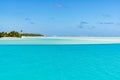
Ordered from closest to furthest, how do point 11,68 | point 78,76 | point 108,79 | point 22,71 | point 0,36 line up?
point 108,79, point 78,76, point 22,71, point 11,68, point 0,36

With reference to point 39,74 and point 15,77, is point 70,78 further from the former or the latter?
point 15,77

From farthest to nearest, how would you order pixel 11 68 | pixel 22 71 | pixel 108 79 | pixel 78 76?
pixel 11 68 < pixel 22 71 < pixel 78 76 < pixel 108 79

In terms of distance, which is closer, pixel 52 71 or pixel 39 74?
pixel 39 74

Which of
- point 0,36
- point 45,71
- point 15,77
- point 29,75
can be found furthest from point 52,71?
point 0,36

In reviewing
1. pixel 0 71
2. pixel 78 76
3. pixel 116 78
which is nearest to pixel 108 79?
pixel 116 78

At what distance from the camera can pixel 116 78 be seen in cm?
463

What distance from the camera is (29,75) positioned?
15.9 ft

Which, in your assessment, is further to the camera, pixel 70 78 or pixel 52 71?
pixel 52 71

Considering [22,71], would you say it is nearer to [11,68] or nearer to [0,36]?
[11,68]

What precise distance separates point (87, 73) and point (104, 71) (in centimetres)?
52

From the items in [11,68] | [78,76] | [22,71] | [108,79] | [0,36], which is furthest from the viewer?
[0,36]

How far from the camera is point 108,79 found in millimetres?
4520

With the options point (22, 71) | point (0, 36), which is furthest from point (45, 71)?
point (0, 36)

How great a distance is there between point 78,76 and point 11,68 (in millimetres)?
1898
